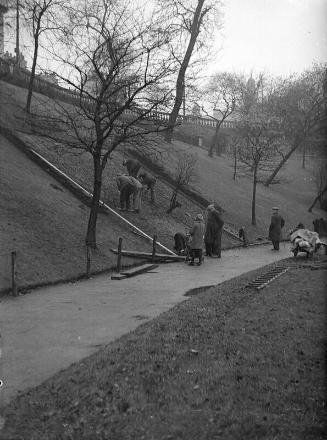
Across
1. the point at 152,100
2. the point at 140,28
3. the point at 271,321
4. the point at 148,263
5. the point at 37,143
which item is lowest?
the point at 148,263

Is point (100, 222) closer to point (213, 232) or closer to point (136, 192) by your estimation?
point (136, 192)

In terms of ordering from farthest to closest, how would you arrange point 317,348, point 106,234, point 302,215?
point 302,215, point 106,234, point 317,348

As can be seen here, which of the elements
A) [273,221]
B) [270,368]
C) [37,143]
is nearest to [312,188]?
[273,221]

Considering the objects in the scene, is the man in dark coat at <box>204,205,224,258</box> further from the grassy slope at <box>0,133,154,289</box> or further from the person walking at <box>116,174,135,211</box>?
the person walking at <box>116,174,135,211</box>

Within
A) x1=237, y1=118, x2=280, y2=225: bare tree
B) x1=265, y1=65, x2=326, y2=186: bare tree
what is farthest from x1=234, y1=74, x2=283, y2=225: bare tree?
x1=265, y1=65, x2=326, y2=186: bare tree

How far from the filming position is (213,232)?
18953 mm

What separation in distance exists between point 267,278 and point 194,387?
714cm

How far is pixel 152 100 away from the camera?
16156 millimetres

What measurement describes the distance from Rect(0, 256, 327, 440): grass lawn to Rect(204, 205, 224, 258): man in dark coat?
11.0 m

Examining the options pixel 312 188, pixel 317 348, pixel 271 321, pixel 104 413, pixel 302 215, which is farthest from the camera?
pixel 312 188

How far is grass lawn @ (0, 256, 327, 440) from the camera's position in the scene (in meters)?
4.45

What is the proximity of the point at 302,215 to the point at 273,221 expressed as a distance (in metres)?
16.8

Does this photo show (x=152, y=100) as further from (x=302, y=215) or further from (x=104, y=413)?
(x=302, y=215)

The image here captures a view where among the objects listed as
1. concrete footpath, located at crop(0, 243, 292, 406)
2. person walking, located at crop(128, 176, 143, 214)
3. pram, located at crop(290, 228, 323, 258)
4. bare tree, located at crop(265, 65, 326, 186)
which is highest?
bare tree, located at crop(265, 65, 326, 186)
